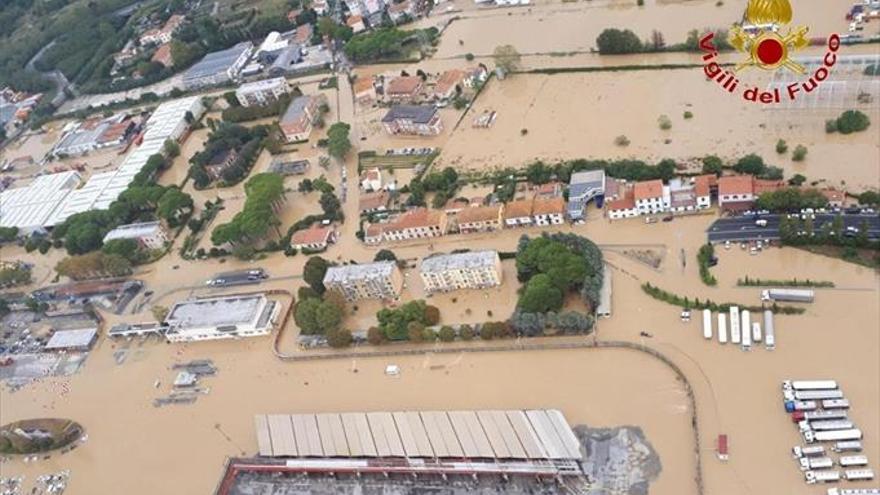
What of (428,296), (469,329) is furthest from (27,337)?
(469,329)

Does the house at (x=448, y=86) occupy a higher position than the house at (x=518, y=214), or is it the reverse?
the house at (x=448, y=86)

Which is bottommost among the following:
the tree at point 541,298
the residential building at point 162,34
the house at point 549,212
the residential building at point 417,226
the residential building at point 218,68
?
the tree at point 541,298

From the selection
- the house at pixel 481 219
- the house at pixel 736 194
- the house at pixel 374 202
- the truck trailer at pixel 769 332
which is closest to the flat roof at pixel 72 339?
the house at pixel 374 202

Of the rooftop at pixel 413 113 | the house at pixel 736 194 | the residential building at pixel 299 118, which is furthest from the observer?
the residential building at pixel 299 118

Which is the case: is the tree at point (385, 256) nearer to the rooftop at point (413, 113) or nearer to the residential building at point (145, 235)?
the rooftop at point (413, 113)

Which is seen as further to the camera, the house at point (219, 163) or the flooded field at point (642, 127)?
the house at point (219, 163)

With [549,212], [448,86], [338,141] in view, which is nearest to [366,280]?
[549,212]

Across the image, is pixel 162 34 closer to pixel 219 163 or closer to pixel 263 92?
pixel 263 92
